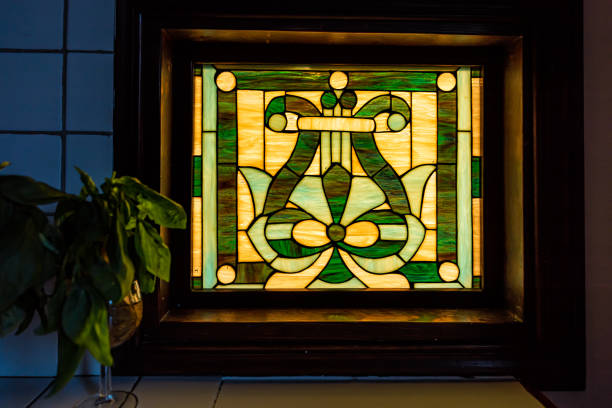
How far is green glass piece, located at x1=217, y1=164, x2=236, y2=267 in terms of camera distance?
1.00 m

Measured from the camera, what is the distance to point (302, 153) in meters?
1.01

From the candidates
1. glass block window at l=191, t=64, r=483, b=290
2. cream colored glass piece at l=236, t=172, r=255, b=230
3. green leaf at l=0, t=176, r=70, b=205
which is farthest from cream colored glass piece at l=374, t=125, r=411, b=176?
green leaf at l=0, t=176, r=70, b=205

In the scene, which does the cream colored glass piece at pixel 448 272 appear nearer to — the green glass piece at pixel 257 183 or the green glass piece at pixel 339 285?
the green glass piece at pixel 339 285

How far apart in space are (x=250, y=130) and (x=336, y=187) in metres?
0.28

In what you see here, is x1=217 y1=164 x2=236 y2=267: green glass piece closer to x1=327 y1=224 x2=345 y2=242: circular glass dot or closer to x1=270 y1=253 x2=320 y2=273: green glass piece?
x1=270 y1=253 x2=320 y2=273: green glass piece

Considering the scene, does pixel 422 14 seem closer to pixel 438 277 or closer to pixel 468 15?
pixel 468 15

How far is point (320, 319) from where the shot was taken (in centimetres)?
91

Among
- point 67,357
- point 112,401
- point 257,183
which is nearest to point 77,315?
point 67,357

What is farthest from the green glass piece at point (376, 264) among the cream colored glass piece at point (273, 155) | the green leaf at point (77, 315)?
the green leaf at point (77, 315)

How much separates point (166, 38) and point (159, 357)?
0.76 meters

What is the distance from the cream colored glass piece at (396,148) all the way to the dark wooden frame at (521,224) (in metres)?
0.26

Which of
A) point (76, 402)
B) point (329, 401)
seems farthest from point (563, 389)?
point (76, 402)

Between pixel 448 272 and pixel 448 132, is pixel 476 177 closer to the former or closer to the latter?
pixel 448 132

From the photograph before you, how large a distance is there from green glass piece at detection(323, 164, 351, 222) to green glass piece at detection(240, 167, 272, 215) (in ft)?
0.52
